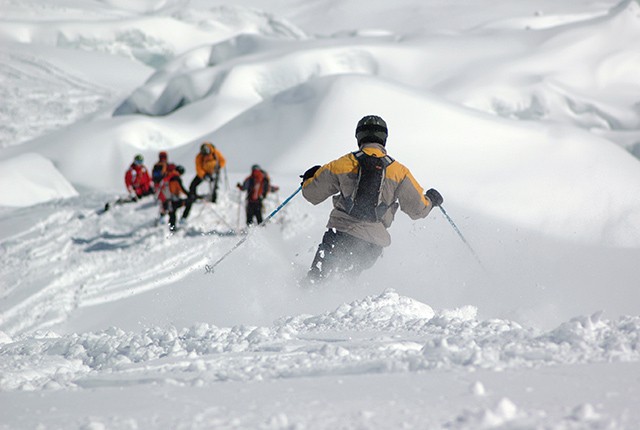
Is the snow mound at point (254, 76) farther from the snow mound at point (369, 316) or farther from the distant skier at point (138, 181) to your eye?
the snow mound at point (369, 316)

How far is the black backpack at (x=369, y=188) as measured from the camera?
5418mm

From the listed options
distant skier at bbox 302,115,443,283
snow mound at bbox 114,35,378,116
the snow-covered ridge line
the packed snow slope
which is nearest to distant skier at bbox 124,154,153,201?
the packed snow slope

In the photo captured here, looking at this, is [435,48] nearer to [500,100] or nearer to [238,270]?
[500,100]

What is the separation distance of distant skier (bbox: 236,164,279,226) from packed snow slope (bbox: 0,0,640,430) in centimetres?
32

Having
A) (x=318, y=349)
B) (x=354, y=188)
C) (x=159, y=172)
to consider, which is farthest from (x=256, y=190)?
(x=318, y=349)

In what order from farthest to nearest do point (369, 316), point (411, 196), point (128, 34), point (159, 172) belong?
point (128, 34) < point (159, 172) < point (411, 196) < point (369, 316)

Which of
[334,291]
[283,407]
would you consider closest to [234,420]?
[283,407]

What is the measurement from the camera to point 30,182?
22.1 m

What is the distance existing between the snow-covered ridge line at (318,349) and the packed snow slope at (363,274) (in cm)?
2

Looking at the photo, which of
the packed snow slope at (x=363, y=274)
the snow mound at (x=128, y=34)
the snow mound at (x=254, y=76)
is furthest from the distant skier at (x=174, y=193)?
the snow mound at (x=128, y=34)

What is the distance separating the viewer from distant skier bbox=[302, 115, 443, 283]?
5.47 m

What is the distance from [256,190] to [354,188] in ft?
22.5

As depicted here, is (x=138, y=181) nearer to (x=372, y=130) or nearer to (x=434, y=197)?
(x=434, y=197)

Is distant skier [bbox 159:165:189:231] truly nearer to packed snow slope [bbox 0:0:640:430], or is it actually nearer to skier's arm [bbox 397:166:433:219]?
packed snow slope [bbox 0:0:640:430]
